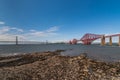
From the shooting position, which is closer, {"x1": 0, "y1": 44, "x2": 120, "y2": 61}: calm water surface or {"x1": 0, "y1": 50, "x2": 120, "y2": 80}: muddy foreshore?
{"x1": 0, "y1": 50, "x2": 120, "y2": 80}: muddy foreshore

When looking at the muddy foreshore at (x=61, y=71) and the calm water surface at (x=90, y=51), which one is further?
the calm water surface at (x=90, y=51)

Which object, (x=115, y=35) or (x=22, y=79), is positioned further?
(x=115, y=35)

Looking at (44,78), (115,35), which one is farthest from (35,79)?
(115,35)

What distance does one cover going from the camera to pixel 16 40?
17000 cm

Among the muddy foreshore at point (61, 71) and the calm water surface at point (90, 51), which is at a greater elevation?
the muddy foreshore at point (61, 71)

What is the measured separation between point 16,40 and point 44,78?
171477 millimetres

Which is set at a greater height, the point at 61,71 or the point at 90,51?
the point at 61,71

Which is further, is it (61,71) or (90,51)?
(90,51)

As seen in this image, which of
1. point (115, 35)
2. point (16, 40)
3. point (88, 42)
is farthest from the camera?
point (16, 40)

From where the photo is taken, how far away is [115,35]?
81500 millimetres

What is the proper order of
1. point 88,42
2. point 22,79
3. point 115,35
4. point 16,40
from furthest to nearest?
point 16,40
point 88,42
point 115,35
point 22,79

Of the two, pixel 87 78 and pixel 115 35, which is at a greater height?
pixel 115 35

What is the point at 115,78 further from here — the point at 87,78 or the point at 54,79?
the point at 54,79

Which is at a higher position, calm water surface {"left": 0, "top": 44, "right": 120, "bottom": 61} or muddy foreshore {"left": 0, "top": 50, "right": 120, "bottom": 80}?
muddy foreshore {"left": 0, "top": 50, "right": 120, "bottom": 80}
